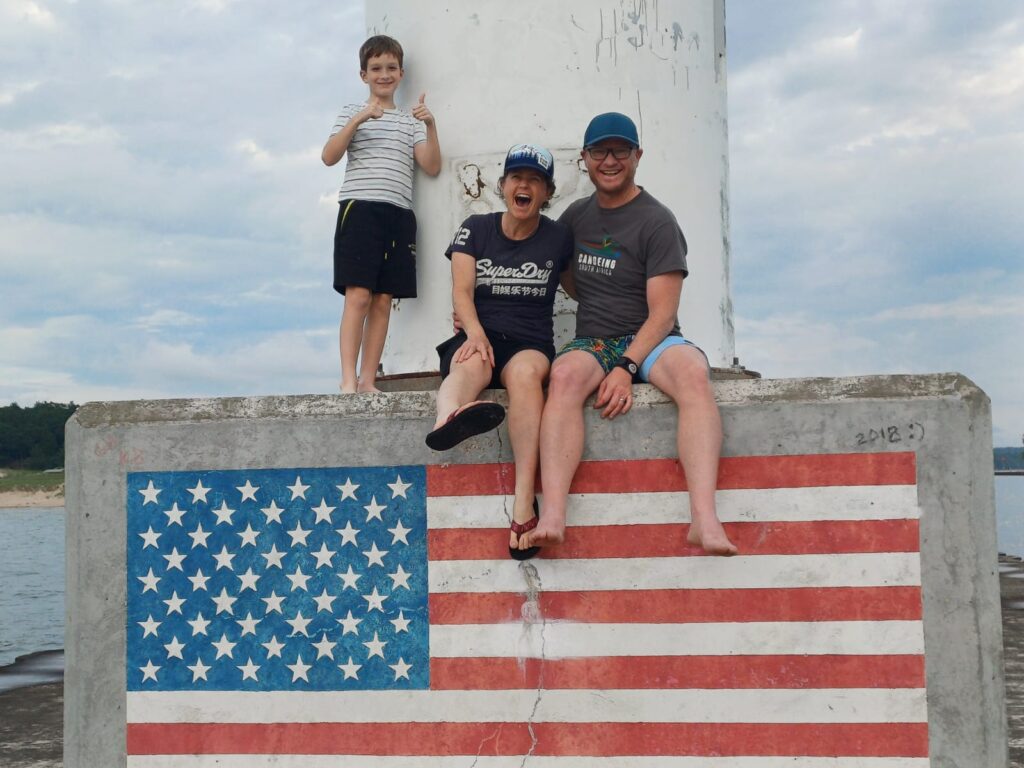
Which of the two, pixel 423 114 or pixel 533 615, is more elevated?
pixel 423 114

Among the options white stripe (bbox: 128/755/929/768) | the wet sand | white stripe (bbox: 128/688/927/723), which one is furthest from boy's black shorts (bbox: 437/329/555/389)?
the wet sand

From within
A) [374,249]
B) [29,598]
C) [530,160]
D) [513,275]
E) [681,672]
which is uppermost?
[530,160]

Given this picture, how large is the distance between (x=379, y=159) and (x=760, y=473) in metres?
2.32

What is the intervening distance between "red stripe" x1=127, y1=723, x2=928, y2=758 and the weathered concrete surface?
0.21 metres

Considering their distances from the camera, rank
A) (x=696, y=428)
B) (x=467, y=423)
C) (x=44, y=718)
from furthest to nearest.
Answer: (x=44, y=718) < (x=696, y=428) < (x=467, y=423)

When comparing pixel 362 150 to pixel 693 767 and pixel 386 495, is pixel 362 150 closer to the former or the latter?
pixel 386 495

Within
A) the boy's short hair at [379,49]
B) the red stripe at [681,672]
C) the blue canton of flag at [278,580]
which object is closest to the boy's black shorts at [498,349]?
the blue canton of flag at [278,580]

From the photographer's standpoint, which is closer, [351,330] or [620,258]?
[620,258]

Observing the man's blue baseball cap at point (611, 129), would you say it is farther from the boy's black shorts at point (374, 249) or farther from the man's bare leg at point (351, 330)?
the man's bare leg at point (351, 330)

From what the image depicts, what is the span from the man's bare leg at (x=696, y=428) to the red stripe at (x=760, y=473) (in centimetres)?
9

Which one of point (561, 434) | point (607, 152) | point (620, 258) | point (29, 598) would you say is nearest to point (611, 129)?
point (607, 152)

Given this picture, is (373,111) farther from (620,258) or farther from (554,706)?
(554,706)

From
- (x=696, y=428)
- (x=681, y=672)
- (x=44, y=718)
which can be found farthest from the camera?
(x=44, y=718)

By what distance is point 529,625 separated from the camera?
4.08m
